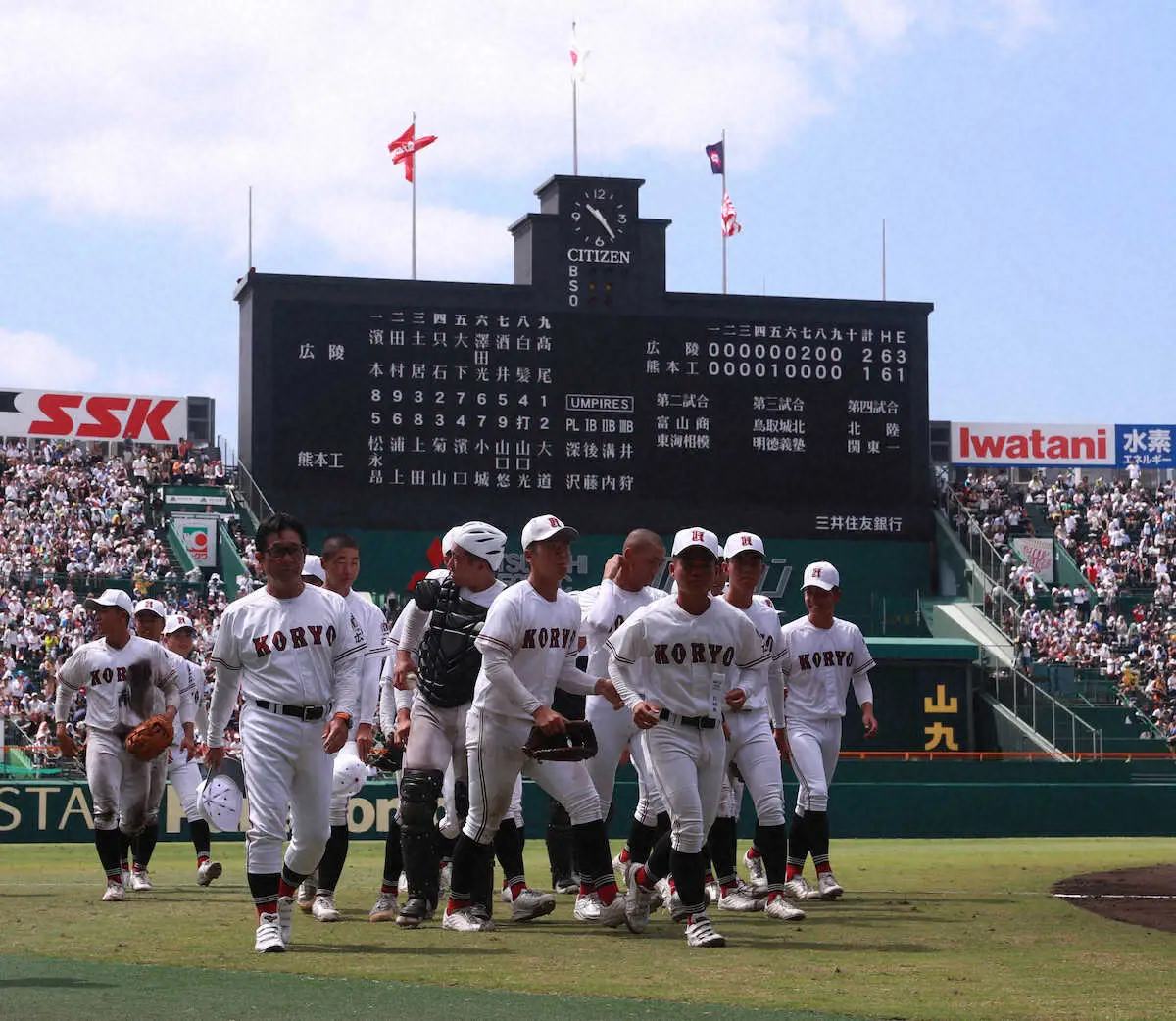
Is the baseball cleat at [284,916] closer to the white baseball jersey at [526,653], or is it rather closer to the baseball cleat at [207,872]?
the white baseball jersey at [526,653]

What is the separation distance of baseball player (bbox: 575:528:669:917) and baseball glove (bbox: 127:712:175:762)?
3.20 m

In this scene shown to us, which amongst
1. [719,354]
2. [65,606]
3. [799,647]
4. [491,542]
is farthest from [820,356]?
[491,542]

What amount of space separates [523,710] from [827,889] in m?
4.02

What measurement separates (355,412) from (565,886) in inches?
863

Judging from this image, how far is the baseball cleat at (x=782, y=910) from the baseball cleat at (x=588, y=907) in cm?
124

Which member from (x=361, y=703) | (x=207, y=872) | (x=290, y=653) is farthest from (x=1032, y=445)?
(x=290, y=653)

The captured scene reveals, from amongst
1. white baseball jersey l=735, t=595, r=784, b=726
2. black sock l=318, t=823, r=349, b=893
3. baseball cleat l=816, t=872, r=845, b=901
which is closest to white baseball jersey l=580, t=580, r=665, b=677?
white baseball jersey l=735, t=595, r=784, b=726

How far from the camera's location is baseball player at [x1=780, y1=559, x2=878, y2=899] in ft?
42.8

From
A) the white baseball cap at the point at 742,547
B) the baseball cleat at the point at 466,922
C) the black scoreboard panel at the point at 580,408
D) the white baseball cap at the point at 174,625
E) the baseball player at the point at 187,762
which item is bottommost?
the baseball cleat at the point at 466,922

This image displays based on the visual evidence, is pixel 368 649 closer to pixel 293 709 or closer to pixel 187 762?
pixel 293 709

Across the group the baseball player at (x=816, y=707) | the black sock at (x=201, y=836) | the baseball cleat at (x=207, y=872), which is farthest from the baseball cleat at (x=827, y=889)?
the black sock at (x=201, y=836)

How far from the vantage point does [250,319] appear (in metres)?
34.1

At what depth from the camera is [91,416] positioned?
44.9 m

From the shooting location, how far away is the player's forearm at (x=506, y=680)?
9.87 m
